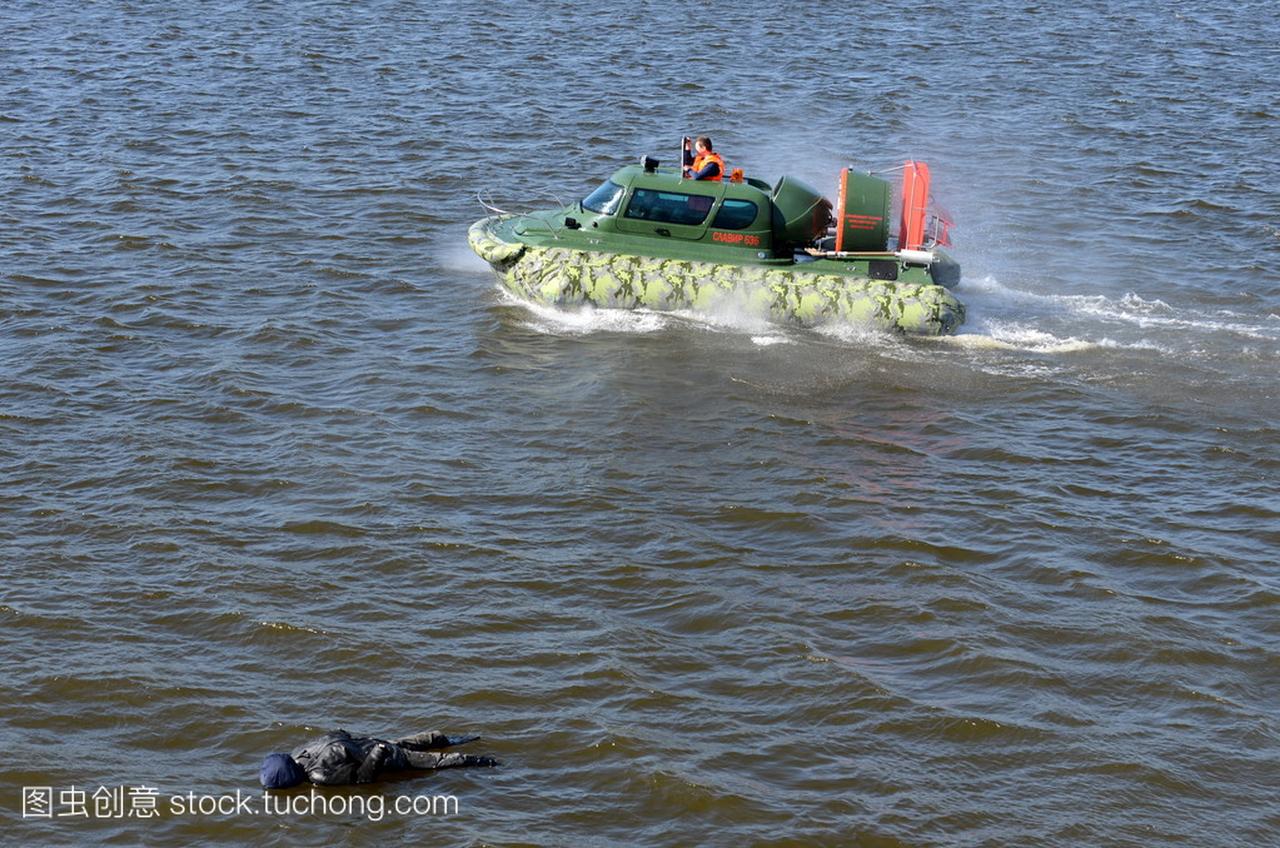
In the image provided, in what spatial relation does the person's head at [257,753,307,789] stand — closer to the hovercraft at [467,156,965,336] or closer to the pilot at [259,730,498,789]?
the pilot at [259,730,498,789]

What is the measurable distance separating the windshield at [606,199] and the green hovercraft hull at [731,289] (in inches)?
25.0

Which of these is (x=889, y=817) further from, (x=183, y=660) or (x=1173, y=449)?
(x=1173, y=449)

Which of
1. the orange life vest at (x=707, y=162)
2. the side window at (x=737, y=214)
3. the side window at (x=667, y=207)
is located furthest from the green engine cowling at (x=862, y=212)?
the side window at (x=667, y=207)

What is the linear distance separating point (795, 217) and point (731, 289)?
1412 mm

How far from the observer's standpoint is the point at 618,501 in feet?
53.0

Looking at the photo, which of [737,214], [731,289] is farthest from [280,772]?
[737,214]

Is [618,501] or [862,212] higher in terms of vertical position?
[862,212]

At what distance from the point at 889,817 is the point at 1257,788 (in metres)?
2.82

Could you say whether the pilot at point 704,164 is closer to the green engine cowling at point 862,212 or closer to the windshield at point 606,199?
the windshield at point 606,199

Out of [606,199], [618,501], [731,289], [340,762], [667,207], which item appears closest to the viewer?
[340,762]

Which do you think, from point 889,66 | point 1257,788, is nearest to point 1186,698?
point 1257,788

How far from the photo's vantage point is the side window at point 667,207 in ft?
68.3

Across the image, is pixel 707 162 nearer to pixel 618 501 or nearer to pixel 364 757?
pixel 618 501

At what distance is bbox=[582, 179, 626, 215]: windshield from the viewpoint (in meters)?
21.1
